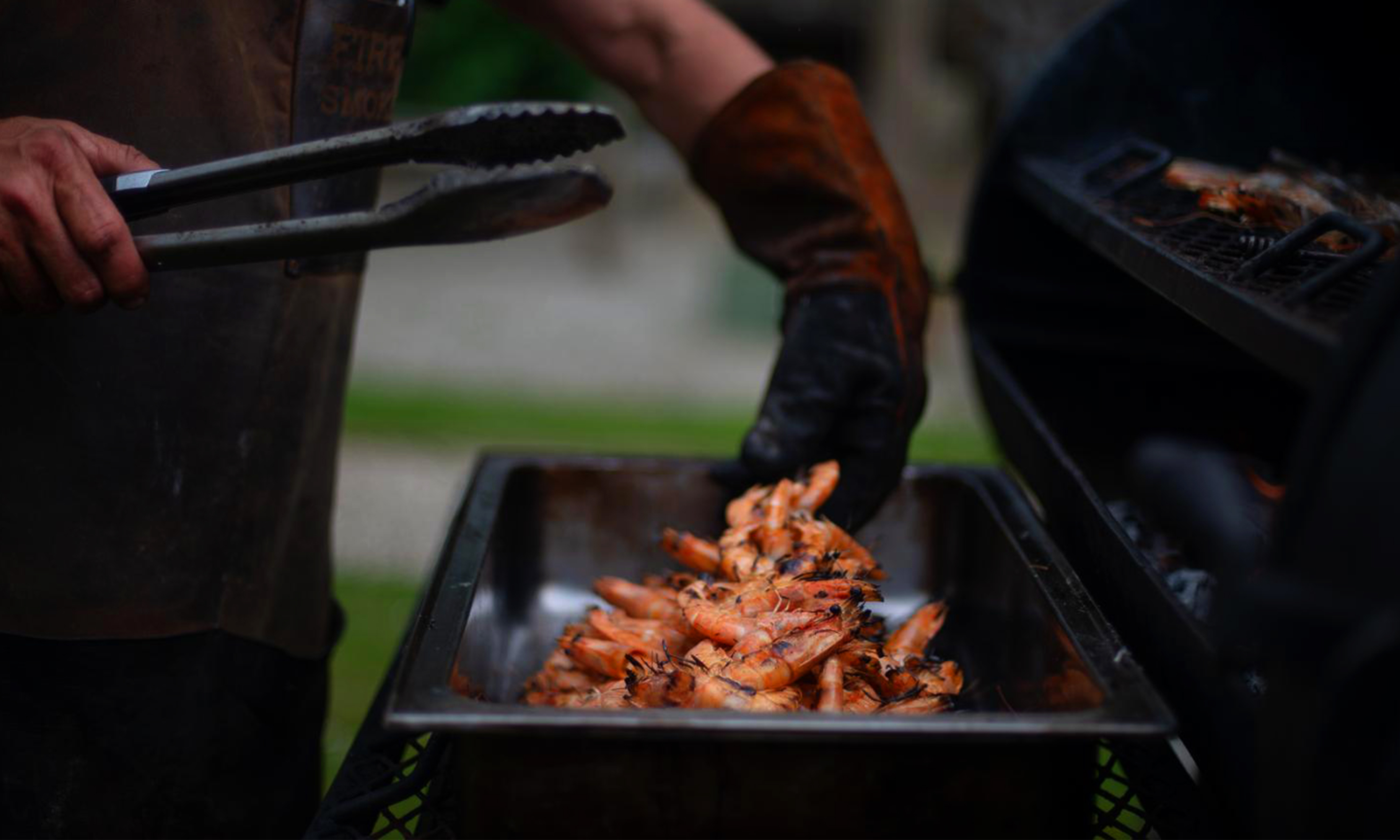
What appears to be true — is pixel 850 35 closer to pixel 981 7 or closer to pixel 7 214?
pixel 981 7

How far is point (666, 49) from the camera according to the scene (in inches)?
93.4

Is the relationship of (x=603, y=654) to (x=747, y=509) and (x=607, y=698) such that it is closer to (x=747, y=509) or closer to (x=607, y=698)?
(x=607, y=698)

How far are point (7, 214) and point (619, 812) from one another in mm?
1101

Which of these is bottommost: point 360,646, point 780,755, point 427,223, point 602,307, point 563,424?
point 602,307

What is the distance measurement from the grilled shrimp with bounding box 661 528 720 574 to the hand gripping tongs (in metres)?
0.72

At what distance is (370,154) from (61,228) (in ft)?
1.37

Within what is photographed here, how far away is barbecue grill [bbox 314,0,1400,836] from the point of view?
968 millimetres

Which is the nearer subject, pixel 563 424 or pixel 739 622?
pixel 739 622

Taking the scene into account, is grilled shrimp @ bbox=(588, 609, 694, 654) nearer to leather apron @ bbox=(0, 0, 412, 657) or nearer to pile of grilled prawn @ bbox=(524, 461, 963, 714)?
pile of grilled prawn @ bbox=(524, 461, 963, 714)

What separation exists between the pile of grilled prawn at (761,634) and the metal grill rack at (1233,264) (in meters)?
0.62

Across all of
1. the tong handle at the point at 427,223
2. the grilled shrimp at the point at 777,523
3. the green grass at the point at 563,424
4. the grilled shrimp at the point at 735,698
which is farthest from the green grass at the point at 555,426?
the grilled shrimp at the point at 735,698

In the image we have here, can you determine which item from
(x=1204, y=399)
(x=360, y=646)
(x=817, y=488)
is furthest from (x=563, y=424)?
(x=817, y=488)

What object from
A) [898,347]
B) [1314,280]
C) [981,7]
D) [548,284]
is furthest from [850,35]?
[1314,280]

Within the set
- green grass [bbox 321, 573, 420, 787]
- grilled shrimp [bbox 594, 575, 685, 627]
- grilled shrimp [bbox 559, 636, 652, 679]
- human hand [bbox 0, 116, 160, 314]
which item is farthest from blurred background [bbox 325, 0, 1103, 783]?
human hand [bbox 0, 116, 160, 314]
